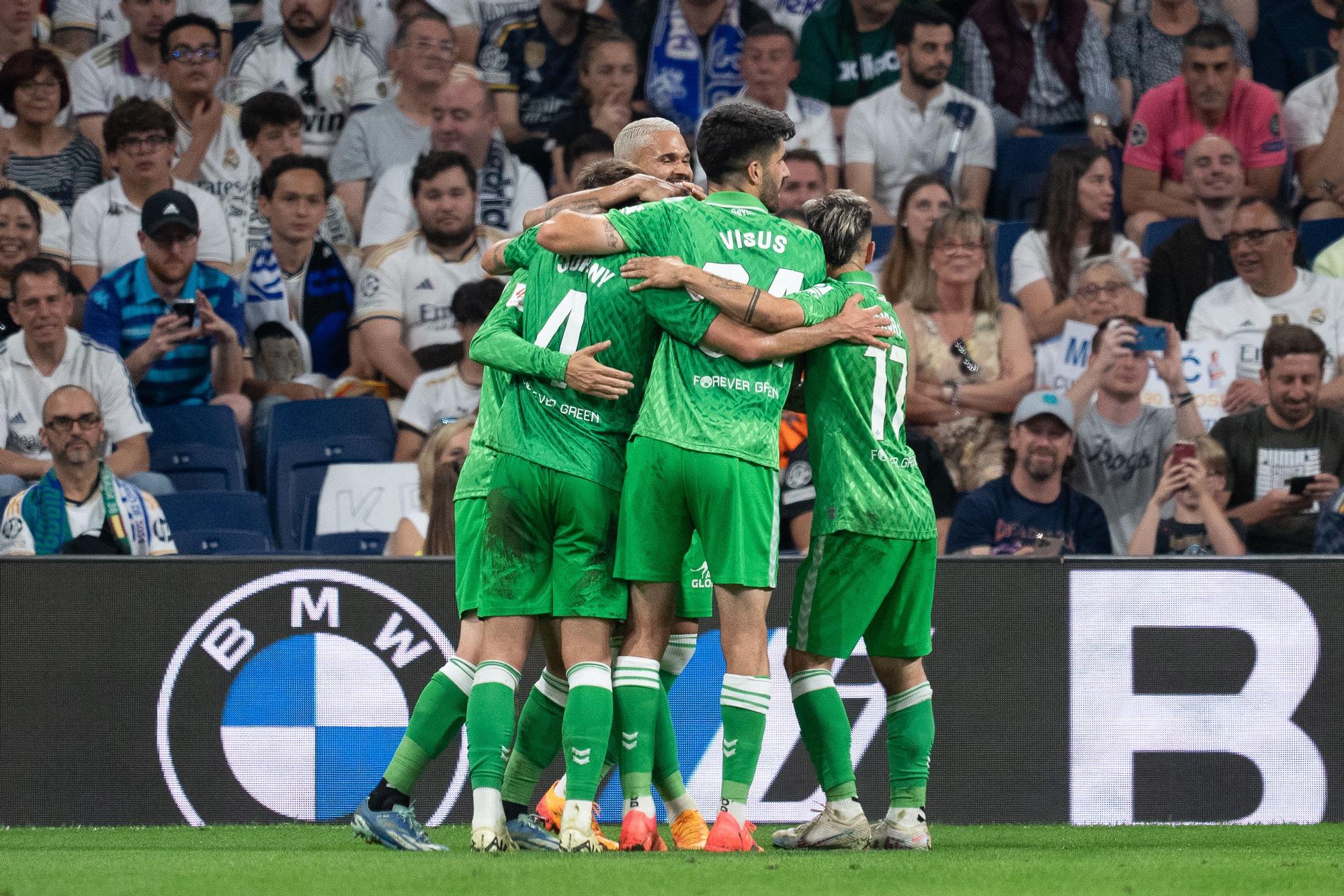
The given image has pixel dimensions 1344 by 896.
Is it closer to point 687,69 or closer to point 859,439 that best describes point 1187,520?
point 859,439

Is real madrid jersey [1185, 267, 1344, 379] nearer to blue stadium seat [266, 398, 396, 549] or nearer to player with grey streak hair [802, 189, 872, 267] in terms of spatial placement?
blue stadium seat [266, 398, 396, 549]

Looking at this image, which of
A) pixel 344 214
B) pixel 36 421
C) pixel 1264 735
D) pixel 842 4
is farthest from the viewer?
pixel 842 4

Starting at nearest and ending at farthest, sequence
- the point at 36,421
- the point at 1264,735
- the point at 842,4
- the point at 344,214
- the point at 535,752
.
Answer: the point at 535,752 → the point at 1264,735 → the point at 36,421 → the point at 344,214 → the point at 842,4

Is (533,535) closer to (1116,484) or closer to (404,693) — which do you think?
(404,693)

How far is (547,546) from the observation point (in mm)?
5012

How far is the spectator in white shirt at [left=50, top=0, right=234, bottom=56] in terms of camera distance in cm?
1092

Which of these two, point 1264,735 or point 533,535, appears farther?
point 1264,735

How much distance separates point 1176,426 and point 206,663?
5.27m

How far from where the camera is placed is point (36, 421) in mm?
8812

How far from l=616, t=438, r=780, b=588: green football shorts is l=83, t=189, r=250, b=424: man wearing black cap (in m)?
4.93

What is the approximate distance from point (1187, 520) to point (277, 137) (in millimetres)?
5830

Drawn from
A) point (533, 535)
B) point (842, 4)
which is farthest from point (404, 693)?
point (842, 4)

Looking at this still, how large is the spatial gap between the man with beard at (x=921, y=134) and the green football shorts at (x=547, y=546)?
5.95 metres

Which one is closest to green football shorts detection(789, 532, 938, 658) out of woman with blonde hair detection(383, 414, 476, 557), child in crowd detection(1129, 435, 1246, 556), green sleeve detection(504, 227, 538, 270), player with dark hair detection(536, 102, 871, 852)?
player with dark hair detection(536, 102, 871, 852)
